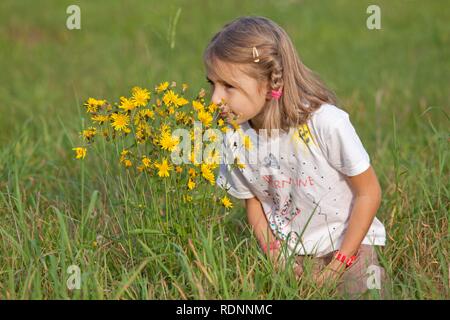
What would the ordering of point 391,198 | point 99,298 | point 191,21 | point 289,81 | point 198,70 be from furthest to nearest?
point 191,21 < point 198,70 < point 391,198 < point 289,81 < point 99,298

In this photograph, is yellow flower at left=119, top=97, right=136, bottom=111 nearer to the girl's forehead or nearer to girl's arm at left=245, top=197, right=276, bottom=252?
the girl's forehead

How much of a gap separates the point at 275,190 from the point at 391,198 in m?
0.74

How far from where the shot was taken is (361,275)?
2463 millimetres

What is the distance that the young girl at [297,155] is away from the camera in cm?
252

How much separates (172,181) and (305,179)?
0.51 metres

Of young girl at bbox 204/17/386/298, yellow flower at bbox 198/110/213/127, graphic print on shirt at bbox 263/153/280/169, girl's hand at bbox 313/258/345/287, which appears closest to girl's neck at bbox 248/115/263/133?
young girl at bbox 204/17/386/298

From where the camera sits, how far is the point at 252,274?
2512mm

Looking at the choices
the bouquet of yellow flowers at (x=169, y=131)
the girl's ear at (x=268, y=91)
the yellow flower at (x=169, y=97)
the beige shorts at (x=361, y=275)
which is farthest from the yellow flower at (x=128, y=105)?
the beige shorts at (x=361, y=275)

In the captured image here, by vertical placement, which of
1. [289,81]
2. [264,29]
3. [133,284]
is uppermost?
[264,29]

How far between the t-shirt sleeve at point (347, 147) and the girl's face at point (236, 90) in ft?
1.01

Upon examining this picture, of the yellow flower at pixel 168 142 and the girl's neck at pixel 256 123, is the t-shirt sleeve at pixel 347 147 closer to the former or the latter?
the girl's neck at pixel 256 123

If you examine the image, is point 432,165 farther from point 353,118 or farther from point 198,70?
point 198,70

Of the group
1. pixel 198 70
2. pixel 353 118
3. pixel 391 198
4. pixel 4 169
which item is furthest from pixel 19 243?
pixel 198 70

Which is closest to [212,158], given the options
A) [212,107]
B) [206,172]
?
[206,172]
